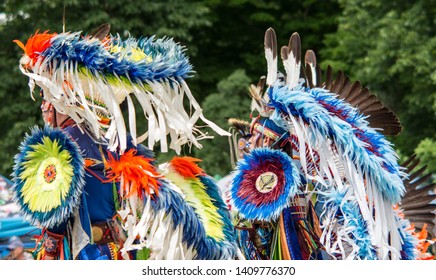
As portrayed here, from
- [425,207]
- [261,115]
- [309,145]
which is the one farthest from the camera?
[425,207]

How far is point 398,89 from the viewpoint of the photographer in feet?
49.2

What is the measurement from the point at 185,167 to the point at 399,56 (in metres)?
9.43

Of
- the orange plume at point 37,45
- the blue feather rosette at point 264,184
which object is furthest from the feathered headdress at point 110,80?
the blue feather rosette at point 264,184

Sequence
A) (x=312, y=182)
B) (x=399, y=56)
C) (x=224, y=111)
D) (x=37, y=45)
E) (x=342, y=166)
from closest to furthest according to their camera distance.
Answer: (x=37, y=45)
(x=342, y=166)
(x=312, y=182)
(x=224, y=111)
(x=399, y=56)

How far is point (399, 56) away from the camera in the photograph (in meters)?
14.0

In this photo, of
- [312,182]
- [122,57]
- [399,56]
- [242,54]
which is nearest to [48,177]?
[122,57]

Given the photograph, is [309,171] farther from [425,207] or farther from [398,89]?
[398,89]

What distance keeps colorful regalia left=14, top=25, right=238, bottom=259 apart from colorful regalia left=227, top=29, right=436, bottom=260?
1.97 ft

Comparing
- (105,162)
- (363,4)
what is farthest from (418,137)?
(105,162)

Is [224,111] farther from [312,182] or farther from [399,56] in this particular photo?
[312,182]

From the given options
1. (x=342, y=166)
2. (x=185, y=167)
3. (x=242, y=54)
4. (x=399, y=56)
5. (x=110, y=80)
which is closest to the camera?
(x=110, y=80)

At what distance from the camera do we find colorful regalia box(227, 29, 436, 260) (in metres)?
5.38

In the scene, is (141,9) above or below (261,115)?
above
